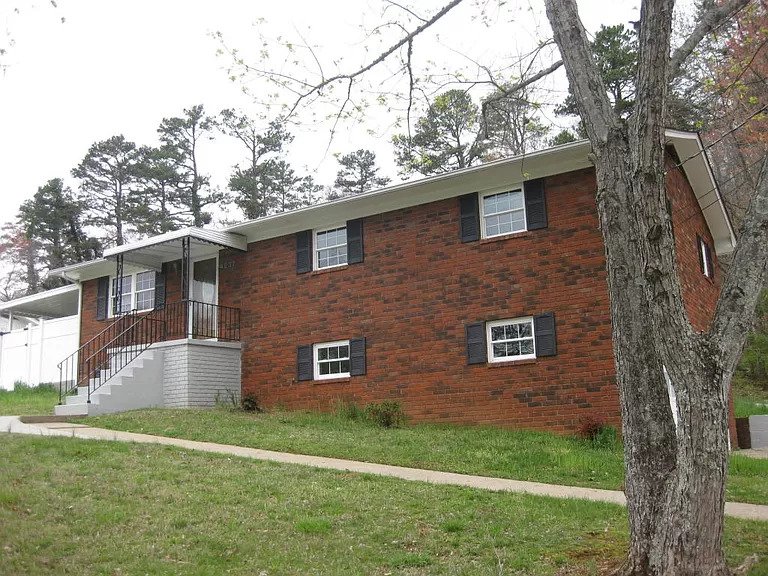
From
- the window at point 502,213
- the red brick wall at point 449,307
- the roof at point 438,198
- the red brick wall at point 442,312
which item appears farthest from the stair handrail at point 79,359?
the window at point 502,213

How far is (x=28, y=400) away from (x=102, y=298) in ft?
10.6

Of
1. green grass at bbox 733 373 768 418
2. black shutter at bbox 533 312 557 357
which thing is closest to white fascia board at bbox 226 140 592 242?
black shutter at bbox 533 312 557 357

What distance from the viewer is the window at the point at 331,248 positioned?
52.7 feet

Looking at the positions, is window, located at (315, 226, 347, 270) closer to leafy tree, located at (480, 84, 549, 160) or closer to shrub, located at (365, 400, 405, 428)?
shrub, located at (365, 400, 405, 428)

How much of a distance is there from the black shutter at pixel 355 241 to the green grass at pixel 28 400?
7132mm

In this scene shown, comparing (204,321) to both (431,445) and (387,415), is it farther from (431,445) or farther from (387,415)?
(431,445)

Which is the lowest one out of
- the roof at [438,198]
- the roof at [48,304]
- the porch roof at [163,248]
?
the roof at [48,304]

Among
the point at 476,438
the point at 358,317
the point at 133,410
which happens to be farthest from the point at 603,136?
the point at 133,410

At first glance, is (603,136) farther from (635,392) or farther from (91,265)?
(91,265)

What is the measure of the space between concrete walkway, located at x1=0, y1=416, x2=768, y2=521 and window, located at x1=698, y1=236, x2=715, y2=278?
28.6 feet

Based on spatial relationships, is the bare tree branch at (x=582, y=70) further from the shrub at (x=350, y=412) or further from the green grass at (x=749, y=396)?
the green grass at (x=749, y=396)

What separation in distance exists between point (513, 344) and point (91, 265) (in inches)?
462

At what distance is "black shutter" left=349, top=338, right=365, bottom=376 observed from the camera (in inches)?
597

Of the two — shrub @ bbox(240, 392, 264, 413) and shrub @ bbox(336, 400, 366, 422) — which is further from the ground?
shrub @ bbox(240, 392, 264, 413)
